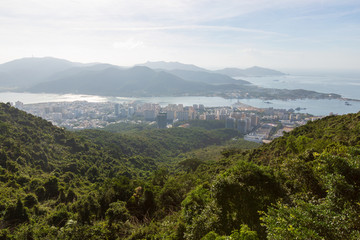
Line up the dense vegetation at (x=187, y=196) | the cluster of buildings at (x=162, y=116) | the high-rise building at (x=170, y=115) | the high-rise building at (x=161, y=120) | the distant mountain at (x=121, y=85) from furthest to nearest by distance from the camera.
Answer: the distant mountain at (x=121, y=85)
the high-rise building at (x=170, y=115)
the high-rise building at (x=161, y=120)
the cluster of buildings at (x=162, y=116)
the dense vegetation at (x=187, y=196)

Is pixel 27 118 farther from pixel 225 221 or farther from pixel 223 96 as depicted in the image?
pixel 223 96

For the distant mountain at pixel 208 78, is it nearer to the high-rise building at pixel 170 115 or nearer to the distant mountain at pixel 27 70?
the high-rise building at pixel 170 115

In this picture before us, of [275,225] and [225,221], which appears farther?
[225,221]

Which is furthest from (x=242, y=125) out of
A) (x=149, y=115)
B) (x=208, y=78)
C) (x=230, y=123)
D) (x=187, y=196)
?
A: (x=208, y=78)

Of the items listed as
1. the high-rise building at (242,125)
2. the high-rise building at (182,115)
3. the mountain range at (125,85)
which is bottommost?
the high-rise building at (242,125)

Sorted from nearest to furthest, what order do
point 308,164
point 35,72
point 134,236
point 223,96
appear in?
1. point 308,164
2. point 134,236
3. point 223,96
4. point 35,72

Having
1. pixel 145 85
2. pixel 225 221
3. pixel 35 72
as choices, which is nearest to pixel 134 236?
pixel 225 221

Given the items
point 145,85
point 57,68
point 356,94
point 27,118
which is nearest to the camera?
point 27,118

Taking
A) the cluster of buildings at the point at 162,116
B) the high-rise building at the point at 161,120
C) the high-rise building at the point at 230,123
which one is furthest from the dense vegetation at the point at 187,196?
the high-rise building at the point at 161,120
